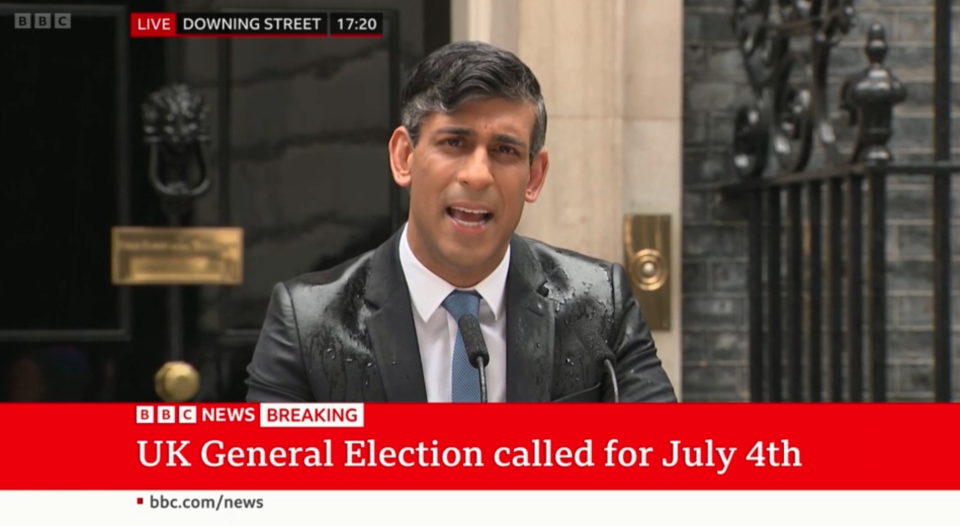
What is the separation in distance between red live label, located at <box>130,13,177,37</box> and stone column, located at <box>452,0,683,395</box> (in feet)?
2.06

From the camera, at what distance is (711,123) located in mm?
3604

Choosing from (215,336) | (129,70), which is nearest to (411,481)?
(215,336)

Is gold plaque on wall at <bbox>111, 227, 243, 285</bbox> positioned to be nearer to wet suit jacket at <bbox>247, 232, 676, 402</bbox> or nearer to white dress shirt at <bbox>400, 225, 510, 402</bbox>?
wet suit jacket at <bbox>247, 232, 676, 402</bbox>

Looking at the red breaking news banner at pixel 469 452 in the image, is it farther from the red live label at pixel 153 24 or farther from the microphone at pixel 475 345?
the red live label at pixel 153 24

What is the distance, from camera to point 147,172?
3.38 metres

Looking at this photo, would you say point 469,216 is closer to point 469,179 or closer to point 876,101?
point 469,179

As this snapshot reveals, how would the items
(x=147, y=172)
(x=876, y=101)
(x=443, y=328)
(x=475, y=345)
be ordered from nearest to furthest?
(x=475, y=345), (x=443, y=328), (x=876, y=101), (x=147, y=172)

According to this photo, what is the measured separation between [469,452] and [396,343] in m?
0.22

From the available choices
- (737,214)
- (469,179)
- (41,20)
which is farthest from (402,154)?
(737,214)

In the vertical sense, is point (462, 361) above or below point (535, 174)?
below

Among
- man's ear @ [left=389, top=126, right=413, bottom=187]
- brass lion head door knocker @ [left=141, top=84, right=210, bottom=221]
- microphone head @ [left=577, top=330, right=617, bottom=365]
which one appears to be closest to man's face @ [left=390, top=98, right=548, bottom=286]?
man's ear @ [left=389, top=126, right=413, bottom=187]

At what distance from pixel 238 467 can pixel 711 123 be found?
166cm

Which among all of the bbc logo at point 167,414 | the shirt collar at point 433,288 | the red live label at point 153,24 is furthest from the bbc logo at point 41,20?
the shirt collar at point 433,288

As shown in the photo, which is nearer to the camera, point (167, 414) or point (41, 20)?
point (167, 414)
